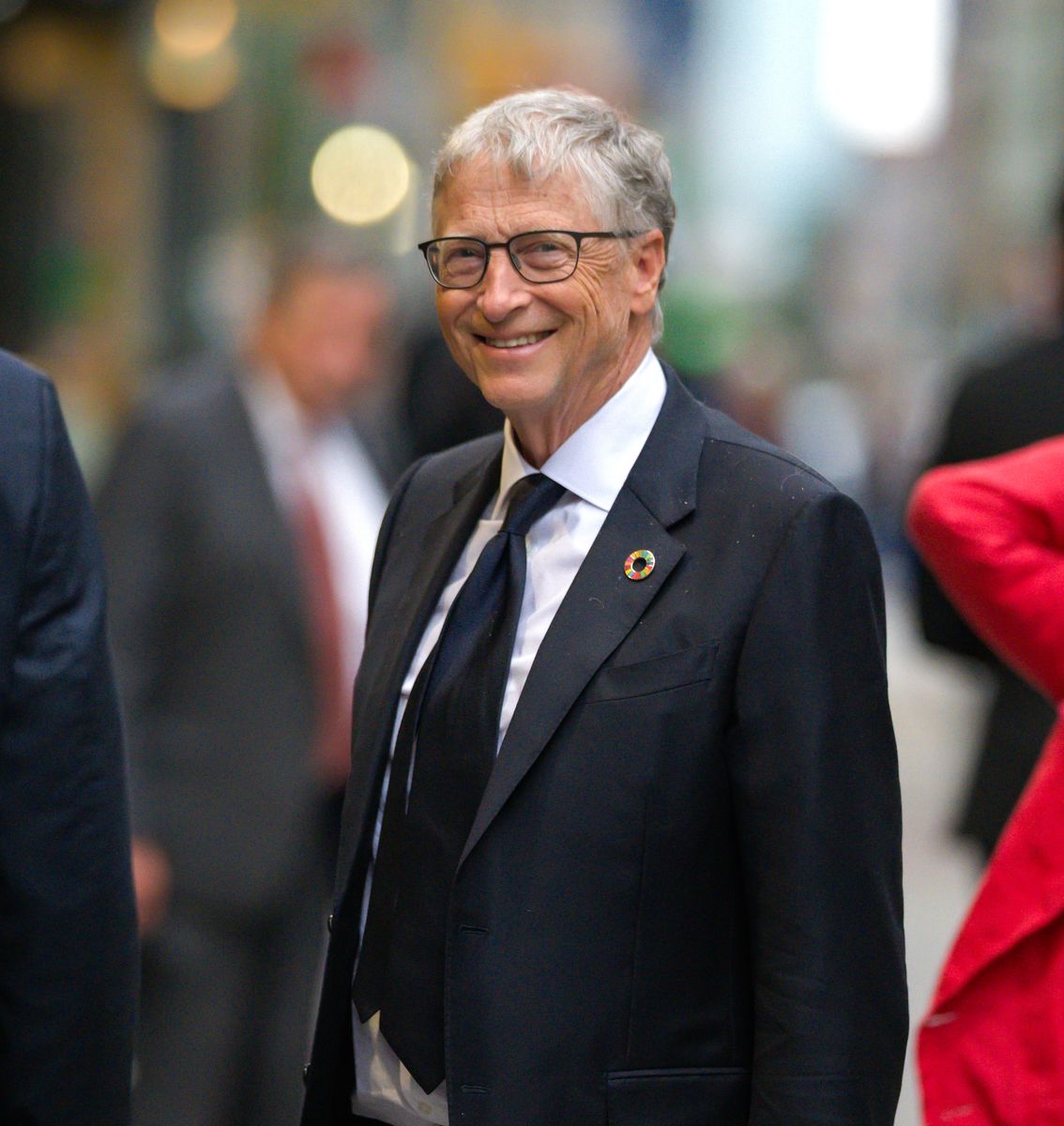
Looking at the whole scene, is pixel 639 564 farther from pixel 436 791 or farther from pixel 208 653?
pixel 208 653

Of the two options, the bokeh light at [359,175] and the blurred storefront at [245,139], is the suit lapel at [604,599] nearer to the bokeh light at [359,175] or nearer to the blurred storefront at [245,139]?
the blurred storefront at [245,139]

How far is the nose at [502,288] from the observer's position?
2.52m

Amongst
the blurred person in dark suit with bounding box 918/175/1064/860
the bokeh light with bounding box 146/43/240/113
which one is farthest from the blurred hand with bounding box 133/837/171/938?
the bokeh light with bounding box 146/43/240/113

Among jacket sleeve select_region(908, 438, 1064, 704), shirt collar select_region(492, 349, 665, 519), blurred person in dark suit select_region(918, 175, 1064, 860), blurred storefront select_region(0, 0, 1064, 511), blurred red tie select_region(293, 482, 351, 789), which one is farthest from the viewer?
blurred storefront select_region(0, 0, 1064, 511)

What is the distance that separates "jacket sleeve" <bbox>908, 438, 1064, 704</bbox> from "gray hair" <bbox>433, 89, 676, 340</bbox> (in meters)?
0.85

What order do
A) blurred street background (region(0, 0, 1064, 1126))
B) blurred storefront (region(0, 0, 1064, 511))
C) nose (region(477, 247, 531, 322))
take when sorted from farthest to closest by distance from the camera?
blurred storefront (region(0, 0, 1064, 511)), blurred street background (region(0, 0, 1064, 1126)), nose (region(477, 247, 531, 322))

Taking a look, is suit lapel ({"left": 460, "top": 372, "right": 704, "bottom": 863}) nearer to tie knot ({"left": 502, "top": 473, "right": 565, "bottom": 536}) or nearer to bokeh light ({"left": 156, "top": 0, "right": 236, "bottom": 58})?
tie knot ({"left": 502, "top": 473, "right": 565, "bottom": 536})

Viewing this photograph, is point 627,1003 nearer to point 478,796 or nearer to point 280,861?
point 478,796

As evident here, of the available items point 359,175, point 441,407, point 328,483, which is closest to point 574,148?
point 328,483

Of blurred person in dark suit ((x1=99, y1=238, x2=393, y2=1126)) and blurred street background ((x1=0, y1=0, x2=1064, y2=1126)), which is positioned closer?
blurred person in dark suit ((x1=99, y1=238, x2=393, y2=1126))

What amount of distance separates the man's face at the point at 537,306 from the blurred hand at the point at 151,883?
268 centimetres

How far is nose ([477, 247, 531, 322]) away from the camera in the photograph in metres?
2.52

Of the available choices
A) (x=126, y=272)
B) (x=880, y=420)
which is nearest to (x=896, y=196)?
(x=880, y=420)

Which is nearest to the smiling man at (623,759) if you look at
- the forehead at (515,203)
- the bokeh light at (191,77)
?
the forehead at (515,203)
